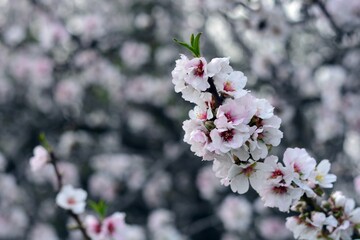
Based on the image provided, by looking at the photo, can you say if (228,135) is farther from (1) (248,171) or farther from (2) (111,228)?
(2) (111,228)

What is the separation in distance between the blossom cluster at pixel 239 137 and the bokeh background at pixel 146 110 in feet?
8.55

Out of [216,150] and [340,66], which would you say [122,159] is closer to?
[340,66]

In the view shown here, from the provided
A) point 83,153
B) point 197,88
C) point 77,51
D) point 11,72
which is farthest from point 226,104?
point 11,72

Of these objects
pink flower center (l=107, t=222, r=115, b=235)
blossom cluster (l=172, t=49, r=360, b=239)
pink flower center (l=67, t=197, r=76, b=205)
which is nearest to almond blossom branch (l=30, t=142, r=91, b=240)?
pink flower center (l=67, t=197, r=76, b=205)

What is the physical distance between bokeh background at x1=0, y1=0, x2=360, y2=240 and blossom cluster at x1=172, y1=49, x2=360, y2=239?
2606 mm

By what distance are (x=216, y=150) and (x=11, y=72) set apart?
5783 mm

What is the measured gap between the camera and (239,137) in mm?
1362

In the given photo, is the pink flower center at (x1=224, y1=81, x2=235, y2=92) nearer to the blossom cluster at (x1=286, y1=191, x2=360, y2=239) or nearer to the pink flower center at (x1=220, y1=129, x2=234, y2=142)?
the pink flower center at (x1=220, y1=129, x2=234, y2=142)

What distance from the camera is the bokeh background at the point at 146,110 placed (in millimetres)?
4867

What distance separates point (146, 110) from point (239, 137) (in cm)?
534

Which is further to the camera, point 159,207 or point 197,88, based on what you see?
point 159,207

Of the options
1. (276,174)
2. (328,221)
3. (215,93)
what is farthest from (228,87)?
(328,221)

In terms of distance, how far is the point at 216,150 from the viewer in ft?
4.52

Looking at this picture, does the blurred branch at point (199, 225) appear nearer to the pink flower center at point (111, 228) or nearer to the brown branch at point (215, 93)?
the pink flower center at point (111, 228)
